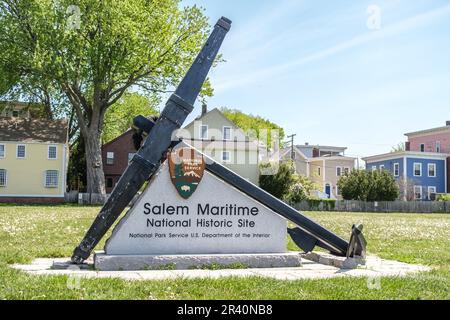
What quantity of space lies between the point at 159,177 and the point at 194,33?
34167 millimetres

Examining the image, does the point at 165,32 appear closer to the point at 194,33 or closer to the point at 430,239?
the point at 194,33

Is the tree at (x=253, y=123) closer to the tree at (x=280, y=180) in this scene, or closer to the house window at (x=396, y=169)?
the house window at (x=396, y=169)

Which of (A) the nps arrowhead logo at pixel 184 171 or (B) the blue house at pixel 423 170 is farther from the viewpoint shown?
(B) the blue house at pixel 423 170

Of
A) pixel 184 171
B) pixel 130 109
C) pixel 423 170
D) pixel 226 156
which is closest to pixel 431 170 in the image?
pixel 423 170

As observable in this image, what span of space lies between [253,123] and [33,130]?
38.5 m

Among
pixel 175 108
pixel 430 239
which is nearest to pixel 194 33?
pixel 430 239

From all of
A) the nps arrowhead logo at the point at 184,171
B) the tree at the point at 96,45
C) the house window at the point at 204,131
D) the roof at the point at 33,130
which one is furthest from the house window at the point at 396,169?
the nps arrowhead logo at the point at 184,171

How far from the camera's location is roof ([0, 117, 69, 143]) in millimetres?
50594

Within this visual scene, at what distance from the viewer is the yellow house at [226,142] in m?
55.2

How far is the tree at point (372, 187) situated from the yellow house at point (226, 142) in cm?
979

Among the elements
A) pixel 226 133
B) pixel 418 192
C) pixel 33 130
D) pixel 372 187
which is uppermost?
pixel 226 133

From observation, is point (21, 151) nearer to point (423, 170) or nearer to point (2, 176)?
point (2, 176)

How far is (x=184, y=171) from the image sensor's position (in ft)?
29.1
